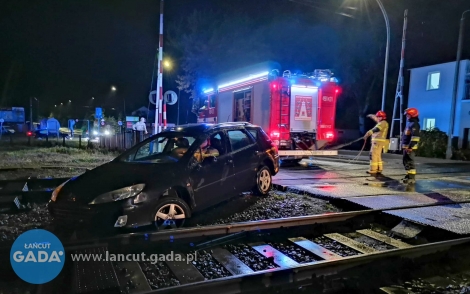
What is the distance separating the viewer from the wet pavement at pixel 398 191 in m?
5.48

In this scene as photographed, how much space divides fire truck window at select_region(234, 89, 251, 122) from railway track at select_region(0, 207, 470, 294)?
6.85 metres

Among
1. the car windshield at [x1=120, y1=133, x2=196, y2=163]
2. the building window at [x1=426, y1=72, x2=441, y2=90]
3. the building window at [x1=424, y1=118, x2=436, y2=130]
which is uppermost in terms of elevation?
the building window at [x1=426, y1=72, x2=441, y2=90]

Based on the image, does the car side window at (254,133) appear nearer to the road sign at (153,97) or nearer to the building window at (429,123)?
the road sign at (153,97)

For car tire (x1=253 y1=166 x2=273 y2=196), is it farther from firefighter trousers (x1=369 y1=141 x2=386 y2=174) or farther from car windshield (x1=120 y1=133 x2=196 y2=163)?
firefighter trousers (x1=369 y1=141 x2=386 y2=174)

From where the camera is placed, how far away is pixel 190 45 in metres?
23.5

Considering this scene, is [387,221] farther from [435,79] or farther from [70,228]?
[435,79]

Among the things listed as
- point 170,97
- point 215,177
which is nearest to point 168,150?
point 215,177

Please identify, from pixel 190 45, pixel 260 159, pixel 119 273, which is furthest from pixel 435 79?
pixel 119 273

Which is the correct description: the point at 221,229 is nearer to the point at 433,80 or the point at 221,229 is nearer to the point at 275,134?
the point at 275,134

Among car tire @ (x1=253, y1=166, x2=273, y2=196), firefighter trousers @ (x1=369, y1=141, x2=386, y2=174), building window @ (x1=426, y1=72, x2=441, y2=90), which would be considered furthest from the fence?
building window @ (x1=426, y1=72, x2=441, y2=90)

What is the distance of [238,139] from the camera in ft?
21.0

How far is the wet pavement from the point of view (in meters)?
5.48
